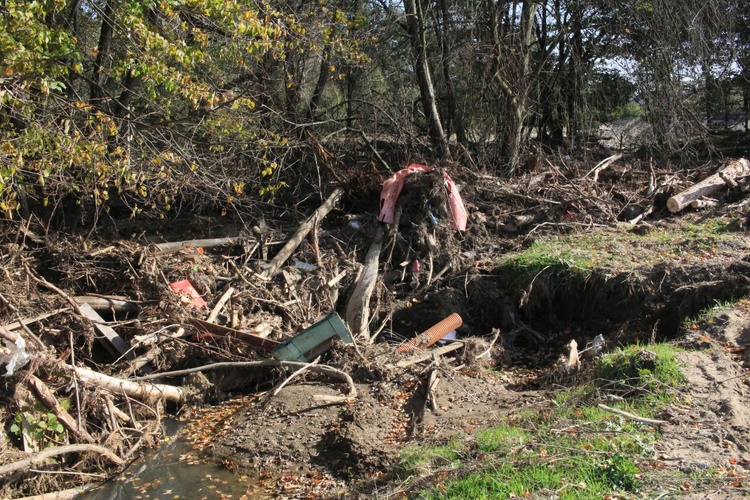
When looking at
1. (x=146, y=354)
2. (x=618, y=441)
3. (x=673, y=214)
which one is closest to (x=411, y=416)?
(x=618, y=441)

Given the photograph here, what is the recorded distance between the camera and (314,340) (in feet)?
27.5

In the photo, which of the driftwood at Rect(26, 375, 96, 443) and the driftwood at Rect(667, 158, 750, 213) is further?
the driftwood at Rect(667, 158, 750, 213)

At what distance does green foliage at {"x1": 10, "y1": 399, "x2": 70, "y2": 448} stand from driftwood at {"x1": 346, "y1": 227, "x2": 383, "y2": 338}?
3.78 m

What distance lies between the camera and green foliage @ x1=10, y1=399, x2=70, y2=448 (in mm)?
6277

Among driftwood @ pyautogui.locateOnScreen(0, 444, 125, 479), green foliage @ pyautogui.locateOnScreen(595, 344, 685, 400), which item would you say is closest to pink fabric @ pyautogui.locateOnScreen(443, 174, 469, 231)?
green foliage @ pyautogui.locateOnScreen(595, 344, 685, 400)

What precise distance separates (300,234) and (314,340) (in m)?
2.61

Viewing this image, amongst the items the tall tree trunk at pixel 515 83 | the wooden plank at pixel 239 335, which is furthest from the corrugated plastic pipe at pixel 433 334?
the tall tree trunk at pixel 515 83

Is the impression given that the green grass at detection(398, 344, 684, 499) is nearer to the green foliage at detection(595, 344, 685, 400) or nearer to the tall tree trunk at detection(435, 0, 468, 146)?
the green foliage at detection(595, 344, 685, 400)

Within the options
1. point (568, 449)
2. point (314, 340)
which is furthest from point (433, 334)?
point (568, 449)

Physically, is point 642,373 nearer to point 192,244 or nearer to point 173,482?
point 173,482

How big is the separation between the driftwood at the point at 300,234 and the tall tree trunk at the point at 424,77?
2485 millimetres

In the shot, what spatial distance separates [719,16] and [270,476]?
1132 centimetres

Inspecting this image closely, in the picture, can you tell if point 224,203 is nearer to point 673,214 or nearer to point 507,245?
point 507,245

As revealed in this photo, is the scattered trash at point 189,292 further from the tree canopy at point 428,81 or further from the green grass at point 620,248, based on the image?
the green grass at point 620,248
